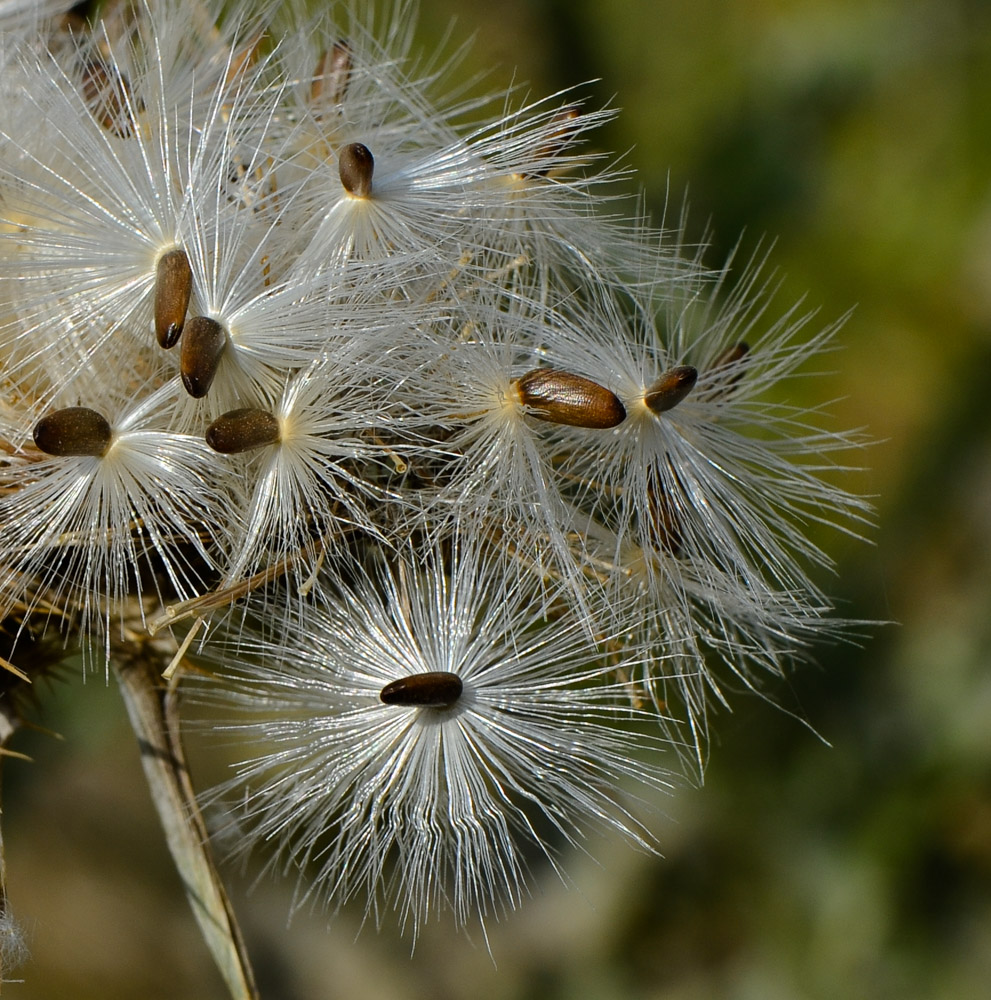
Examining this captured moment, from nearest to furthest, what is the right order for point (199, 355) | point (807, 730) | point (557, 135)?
point (199, 355) → point (557, 135) → point (807, 730)

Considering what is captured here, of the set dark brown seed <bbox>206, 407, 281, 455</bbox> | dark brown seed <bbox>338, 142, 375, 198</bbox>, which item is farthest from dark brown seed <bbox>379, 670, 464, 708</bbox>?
dark brown seed <bbox>338, 142, 375, 198</bbox>

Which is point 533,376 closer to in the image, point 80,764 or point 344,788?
point 344,788

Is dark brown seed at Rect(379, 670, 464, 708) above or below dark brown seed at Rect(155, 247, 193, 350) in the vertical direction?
below

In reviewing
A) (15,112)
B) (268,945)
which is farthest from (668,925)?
(15,112)

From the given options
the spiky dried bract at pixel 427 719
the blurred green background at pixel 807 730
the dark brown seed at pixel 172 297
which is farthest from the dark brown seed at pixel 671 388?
the blurred green background at pixel 807 730

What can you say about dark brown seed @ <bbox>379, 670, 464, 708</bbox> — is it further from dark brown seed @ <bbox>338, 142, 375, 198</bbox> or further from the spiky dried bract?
dark brown seed @ <bbox>338, 142, 375, 198</bbox>

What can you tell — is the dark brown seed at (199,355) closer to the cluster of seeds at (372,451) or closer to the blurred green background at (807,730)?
the cluster of seeds at (372,451)

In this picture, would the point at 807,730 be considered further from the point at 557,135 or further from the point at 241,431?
the point at 241,431

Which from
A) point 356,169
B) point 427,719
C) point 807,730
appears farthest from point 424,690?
point 807,730
